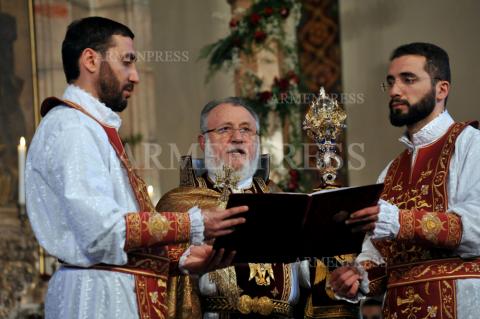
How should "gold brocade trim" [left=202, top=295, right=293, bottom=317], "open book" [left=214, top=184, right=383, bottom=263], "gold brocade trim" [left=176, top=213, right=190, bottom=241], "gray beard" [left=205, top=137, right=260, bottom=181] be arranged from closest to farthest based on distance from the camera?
"gold brocade trim" [left=176, top=213, right=190, bottom=241] → "open book" [left=214, top=184, right=383, bottom=263] → "gold brocade trim" [left=202, top=295, right=293, bottom=317] → "gray beard" [left=205, top=137, right=260, bottom=181]

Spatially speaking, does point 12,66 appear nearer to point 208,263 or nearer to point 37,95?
point 37,95

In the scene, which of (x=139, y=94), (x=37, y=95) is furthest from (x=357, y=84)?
(x=37, y=95)

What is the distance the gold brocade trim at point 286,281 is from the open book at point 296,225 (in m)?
0.83

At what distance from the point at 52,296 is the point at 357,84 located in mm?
4922

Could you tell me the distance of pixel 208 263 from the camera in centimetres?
462

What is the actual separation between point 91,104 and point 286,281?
1.68 meters

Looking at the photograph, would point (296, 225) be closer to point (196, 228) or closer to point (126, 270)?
point (196, 228)

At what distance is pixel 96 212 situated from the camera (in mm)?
4094

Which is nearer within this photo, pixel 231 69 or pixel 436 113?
pixel 436 113

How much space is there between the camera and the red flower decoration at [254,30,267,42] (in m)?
8.21

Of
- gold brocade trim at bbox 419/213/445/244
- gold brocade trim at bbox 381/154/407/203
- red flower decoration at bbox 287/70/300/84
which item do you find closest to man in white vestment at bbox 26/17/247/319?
gold brocade trim at bbox 419/213/445/244

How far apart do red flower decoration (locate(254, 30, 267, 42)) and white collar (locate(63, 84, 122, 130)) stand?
3.85 m

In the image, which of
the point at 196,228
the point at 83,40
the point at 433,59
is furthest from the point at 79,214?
the point at 433,59

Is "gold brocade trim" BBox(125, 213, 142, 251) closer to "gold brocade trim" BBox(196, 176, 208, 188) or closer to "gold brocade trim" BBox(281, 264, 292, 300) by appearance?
"gold brocade trim" BBox(281, 264, 292, 300)
